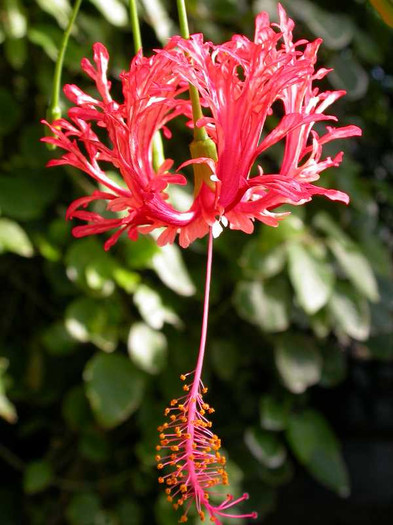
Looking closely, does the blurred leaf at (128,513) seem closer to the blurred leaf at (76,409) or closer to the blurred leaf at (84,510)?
the blurred leaf at (84,510)

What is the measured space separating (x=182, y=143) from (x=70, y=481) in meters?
0.54

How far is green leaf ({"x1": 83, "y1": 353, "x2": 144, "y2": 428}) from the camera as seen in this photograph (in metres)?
1.04

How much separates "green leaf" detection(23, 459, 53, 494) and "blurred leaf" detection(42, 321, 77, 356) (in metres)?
0.19

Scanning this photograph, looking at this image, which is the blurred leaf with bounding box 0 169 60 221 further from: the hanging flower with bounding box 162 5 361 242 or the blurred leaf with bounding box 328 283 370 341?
the hanging flower with bounding box 162 5 361 242

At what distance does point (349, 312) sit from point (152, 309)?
296 mm

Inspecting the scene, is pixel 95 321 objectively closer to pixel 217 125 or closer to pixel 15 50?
pixel 15 50

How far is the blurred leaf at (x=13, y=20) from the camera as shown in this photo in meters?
1.04

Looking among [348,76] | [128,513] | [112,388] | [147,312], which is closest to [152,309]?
[147,312]

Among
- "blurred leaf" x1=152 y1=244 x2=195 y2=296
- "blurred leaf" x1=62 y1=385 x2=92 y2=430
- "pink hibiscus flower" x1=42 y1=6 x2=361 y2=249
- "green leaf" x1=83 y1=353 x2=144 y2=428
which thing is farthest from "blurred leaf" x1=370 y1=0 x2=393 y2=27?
"blurred leaf" x1=62 y1=385 x2=92 y2=430

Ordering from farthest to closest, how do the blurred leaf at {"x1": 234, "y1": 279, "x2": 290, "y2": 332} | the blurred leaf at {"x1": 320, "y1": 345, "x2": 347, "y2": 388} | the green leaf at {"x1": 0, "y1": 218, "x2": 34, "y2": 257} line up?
the blurred leaf at {"x1": 320, "y1": 345, "x2": 347, "y2": 388}
the blurred leaf at {"x1": 234, "y1": 279, "x2": 290, "y2": 332}
the green leaf at {"x1": 0, "y1": 218, "x2": 34, "y2": 257}


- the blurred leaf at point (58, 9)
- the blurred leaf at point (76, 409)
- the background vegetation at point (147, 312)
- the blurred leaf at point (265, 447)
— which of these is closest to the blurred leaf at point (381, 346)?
the background vegetation at point (147, 312)

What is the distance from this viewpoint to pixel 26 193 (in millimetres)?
1107

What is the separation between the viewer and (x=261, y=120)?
42cm

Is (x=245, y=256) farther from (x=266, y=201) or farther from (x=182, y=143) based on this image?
(x=266, y=201)
